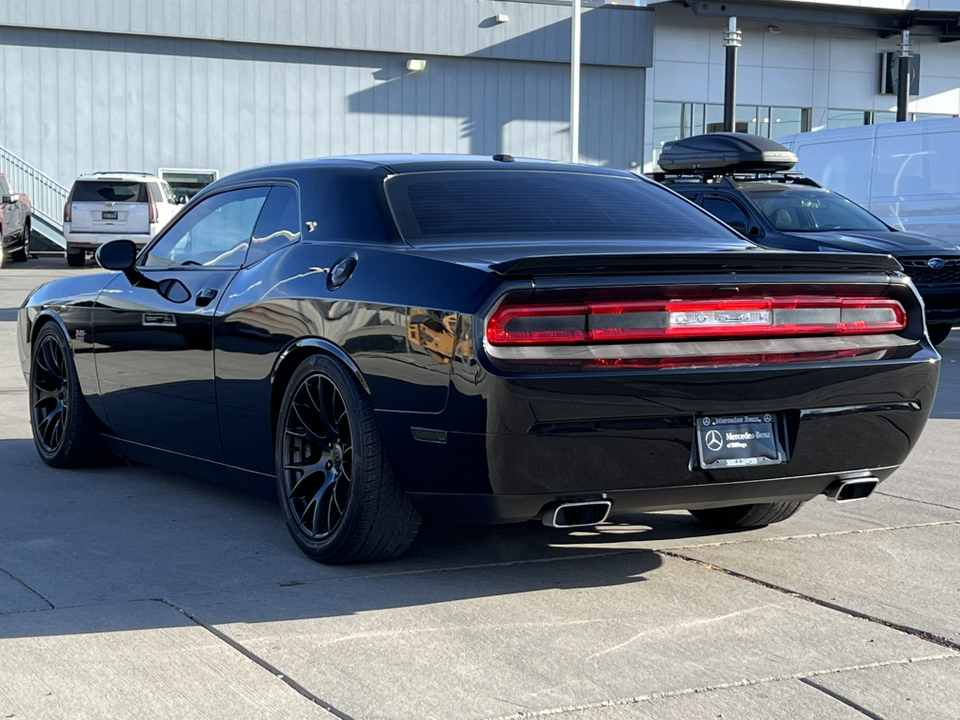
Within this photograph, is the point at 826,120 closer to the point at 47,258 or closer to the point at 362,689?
the point at 47,258

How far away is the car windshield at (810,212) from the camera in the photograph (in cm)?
1366

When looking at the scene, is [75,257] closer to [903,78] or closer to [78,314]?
[903,78]

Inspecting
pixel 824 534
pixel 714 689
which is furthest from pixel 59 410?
pixel 714 689

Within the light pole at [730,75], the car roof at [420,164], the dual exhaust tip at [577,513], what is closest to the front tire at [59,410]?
the car roof at [420,164]

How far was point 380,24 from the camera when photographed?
104 feet


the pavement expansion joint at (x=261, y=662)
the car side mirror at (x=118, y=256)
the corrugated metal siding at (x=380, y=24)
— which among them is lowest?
the pavement expansion joint at (x=261, y=662)

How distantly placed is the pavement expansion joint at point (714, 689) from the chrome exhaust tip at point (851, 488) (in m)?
0.90

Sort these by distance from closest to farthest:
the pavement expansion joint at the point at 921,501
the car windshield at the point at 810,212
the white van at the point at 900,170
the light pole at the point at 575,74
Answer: the pavement expansion joint at the point at 921,501 < the car windshield at the point at 810,212 < the white van at the point at 900,170 < the light pole at the point at 575,74

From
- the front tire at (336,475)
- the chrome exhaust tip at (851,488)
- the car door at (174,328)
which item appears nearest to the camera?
the front tire at (336,475)

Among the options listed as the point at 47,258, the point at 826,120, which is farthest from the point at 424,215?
the point at 826,120

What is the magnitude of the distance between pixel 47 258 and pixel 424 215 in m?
26.6

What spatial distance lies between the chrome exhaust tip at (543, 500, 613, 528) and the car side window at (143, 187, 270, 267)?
1.89 meters

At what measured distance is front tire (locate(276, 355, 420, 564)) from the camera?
4.62 metres

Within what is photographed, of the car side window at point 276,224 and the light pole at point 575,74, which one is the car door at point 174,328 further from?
the light pole at point 575,74
